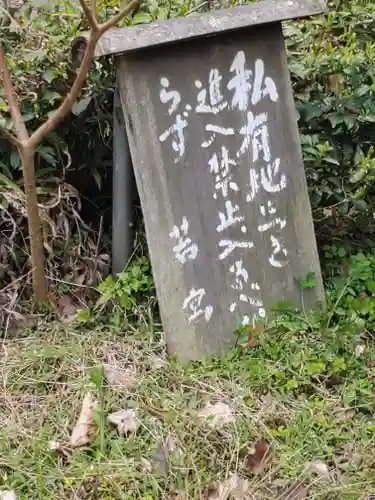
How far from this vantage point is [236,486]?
240 cm

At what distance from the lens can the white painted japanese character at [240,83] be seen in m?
2.84

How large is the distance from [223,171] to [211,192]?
0.33 ft

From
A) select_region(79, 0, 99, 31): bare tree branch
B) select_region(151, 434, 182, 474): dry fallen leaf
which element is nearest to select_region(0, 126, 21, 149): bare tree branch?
select_region(79, 0, 99, 31): bare tree branch

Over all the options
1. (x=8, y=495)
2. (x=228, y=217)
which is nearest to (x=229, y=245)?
(x=228, y=217)

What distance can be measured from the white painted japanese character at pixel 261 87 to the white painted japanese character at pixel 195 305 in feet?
2.72

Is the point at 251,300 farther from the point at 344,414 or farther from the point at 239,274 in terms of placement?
the point at 344,414

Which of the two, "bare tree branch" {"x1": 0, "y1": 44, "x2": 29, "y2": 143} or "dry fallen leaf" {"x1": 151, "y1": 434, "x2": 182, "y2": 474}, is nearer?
"dry fallen leaf" {"x1": 151, "y1": 434, "x2": 182, "y2": 474}

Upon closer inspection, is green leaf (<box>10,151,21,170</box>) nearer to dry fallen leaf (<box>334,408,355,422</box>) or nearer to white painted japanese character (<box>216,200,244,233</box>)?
white painted japanese character (<box>216,200,244,233</box>)

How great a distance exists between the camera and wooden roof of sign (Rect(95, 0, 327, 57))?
2559 mm

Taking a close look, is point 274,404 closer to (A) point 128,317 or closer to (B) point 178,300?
(B) point 178,300

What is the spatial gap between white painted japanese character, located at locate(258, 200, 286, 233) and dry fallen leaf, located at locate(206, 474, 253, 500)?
3.56ft

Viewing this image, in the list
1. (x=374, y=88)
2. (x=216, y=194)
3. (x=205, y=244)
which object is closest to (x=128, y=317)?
(x=205, y=244)

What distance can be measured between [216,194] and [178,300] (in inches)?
18.7

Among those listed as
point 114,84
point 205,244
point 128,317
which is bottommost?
point 128,317
